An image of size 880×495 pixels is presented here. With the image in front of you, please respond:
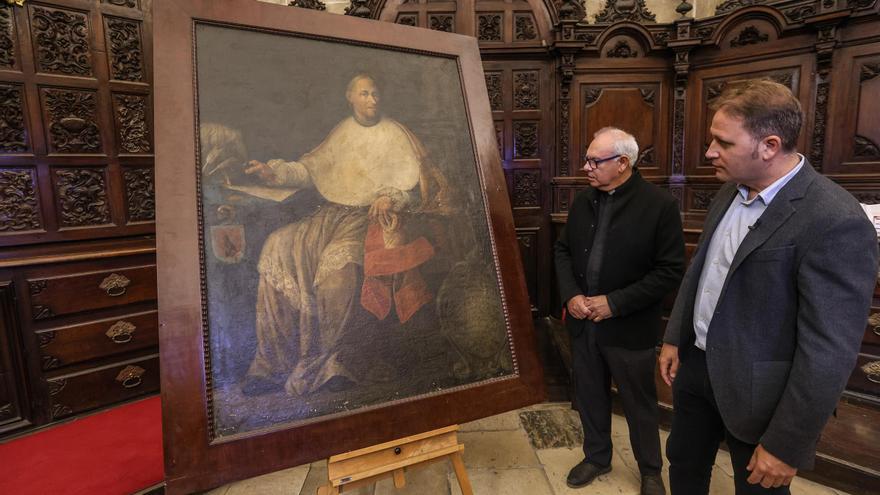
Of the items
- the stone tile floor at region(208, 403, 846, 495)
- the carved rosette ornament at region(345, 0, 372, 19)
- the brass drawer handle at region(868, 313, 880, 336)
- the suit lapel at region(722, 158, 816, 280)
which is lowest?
the stone tile floor at region(208, 403, 846, 495)

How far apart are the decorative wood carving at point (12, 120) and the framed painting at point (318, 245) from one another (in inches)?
90.5

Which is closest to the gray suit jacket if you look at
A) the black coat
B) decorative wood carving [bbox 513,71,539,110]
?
the black coat

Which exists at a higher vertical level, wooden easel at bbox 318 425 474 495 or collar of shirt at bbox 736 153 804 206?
collar of shirt at bbox 736 153 804 206

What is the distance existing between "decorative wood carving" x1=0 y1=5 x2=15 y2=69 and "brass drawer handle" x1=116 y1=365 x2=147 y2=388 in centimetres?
213

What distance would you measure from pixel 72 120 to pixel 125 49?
0.64 m

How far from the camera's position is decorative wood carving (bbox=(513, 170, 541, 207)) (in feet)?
13.5

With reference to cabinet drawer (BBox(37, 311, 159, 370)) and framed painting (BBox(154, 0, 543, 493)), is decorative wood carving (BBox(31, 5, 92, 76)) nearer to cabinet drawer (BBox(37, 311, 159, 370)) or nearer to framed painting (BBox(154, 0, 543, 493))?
cabinet drawer (BBox(37, 311, 159, 370))

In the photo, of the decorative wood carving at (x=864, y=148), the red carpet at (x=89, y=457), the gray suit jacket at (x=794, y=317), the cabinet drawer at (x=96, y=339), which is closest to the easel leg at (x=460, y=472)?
the gray suit jacket at (x=794, y=317)

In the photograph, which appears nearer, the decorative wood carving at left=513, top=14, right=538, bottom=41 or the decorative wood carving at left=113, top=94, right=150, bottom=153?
the decorative wood carving at left=113, top=94, right=150, bottom=153

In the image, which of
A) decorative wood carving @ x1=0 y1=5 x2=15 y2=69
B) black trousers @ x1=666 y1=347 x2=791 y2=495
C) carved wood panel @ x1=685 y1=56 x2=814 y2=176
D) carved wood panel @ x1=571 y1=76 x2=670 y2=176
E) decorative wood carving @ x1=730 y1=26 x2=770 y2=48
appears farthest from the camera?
carved wood panel @ x1=571 y1=76 x2=670 y2=176

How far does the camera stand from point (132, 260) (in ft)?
9.93

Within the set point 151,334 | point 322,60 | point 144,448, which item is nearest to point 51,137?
point 151,334

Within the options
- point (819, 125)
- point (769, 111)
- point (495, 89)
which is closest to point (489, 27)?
point (495, 89)

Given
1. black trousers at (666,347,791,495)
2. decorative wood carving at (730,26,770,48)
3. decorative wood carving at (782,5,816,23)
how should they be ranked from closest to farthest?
black trousers at (666,347,791,495)
decorative wood carving at (782,5,816,23)
decorative wood carving at (730,26,770,48)
